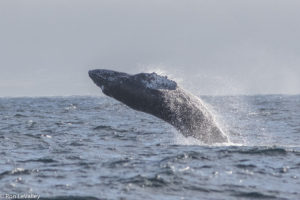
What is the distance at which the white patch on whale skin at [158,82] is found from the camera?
13945 mm

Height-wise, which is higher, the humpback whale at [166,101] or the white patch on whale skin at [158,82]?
the white patch on whale skin at [158,82]

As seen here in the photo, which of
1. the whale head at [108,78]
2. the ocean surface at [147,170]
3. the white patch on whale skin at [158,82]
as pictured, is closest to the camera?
the ocean surface at [147,170]

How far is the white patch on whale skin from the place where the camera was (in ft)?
45.8

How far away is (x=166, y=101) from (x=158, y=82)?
0.48m

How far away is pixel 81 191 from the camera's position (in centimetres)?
930

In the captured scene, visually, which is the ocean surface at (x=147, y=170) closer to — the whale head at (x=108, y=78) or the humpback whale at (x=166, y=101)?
the humpback whale at (x=166, y=101)

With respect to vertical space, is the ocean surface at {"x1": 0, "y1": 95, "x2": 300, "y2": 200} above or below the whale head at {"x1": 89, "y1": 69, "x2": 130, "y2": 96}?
below

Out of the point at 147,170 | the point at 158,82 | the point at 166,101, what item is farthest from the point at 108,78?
the point at 147,170

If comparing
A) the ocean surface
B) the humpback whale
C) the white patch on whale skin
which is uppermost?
the white patch on whale skin

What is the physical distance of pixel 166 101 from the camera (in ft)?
46.0

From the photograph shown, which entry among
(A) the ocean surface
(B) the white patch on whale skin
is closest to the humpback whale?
(B) the white patch on whale skin

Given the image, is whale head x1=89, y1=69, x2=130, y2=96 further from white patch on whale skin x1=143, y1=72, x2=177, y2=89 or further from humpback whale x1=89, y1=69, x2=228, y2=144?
white patch on whale skin x1=143, y1=72, x2=177, y2=89

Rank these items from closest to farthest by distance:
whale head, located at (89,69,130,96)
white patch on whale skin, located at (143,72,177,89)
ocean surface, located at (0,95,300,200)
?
ocean surface, located at (0,95,300,200), white patch on whale skin, located at (143,72,177,89), whale head, located at (89,69,130,96)

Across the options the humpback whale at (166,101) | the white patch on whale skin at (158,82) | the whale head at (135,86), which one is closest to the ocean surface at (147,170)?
the humpback whale at (166,101)
